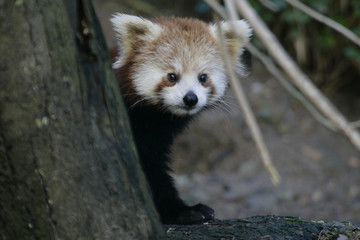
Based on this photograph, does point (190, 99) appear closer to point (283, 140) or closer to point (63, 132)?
point (63, 132)

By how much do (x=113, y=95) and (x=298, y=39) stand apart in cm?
494

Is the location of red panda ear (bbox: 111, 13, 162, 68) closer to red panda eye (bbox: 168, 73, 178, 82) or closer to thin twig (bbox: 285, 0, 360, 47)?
red panda eye (bbox: 168, 73, 178, 82)

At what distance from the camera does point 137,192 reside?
178 centimetres

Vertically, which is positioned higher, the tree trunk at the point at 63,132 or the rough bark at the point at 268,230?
the tree trunk at the point at 63,132

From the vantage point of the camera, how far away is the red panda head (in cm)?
316

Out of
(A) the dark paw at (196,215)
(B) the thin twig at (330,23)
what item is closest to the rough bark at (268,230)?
(A) the dark paw at (196,215)

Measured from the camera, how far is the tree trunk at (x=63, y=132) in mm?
1581

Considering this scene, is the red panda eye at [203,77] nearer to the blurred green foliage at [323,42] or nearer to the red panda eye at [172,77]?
the red panda eye at [172,77]

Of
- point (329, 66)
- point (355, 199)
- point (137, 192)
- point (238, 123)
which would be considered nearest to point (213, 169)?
point (238, 123)

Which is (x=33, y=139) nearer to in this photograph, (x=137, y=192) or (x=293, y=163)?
(x=137, y=192)

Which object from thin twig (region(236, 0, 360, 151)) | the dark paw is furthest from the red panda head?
thin twig (region(236, 0, 360, 151))

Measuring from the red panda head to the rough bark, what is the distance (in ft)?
3.11

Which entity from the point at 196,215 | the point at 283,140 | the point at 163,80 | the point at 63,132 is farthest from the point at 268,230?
the point at 283,140

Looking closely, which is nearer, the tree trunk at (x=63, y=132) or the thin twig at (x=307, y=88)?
the thin twig at (x=307, y=88)
